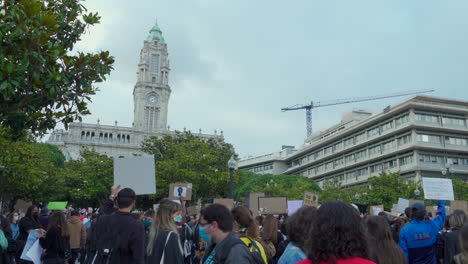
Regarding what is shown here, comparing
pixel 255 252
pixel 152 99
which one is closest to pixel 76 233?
pixel 255 252

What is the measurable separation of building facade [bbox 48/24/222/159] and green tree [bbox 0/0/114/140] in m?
93.8

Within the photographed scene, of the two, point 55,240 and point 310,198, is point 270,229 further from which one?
point 310,198

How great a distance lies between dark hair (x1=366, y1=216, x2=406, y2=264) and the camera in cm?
537

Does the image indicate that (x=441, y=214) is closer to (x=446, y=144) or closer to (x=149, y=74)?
(x=446, y=144)

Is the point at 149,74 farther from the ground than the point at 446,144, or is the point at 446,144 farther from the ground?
the point at 149,74

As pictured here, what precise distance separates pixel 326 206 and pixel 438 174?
217ft

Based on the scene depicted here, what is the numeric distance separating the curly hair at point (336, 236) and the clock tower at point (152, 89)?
346ft

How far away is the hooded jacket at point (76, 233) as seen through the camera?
39.3 feet

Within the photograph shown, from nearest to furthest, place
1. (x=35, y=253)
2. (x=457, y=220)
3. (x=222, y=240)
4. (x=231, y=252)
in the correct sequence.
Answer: (x=231, y=252) → (x=222, y=240) → (x=457, y=220) → (x=35, y=253)

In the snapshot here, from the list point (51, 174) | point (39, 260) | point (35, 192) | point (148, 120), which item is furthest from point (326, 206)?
point (148, 120)

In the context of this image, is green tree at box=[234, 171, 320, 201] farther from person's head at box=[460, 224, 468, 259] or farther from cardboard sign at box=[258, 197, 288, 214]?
person's head at box=[460, 224, 468, 259]

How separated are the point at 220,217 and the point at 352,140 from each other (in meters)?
75.4

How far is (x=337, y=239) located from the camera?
8.34 ft

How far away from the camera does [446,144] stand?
208 feet
